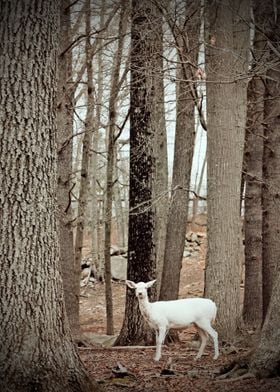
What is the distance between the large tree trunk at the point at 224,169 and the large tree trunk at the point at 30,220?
5086 millimetres

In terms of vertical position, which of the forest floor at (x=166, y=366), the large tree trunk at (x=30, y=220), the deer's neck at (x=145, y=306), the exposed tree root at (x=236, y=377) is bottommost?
the forest floor at (x=166, y=366)

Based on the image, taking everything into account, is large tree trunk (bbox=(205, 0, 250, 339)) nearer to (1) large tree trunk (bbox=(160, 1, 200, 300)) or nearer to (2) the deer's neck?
(2) the deer's neck

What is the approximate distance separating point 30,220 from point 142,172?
4839 millimetres

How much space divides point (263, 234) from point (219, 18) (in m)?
4.95

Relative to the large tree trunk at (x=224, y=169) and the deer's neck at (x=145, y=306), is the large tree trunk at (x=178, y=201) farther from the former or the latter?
the deer's neck at (x=145, y=306)

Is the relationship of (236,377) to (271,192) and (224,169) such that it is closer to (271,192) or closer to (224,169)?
(224,169)

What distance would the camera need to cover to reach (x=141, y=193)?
30.9ft

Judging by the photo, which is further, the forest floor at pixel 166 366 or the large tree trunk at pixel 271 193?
the large tree trunk at pixel 271 193

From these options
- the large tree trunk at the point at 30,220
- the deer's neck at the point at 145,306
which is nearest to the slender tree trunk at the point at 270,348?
the large tree trunk at the point at 30,220

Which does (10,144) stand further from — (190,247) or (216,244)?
(190,247)

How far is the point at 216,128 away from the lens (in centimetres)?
984

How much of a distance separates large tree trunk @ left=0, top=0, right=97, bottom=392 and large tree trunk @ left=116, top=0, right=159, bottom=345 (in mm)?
4371

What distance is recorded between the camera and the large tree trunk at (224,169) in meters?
9.66

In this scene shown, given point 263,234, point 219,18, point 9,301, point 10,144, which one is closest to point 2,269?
point 9,301
